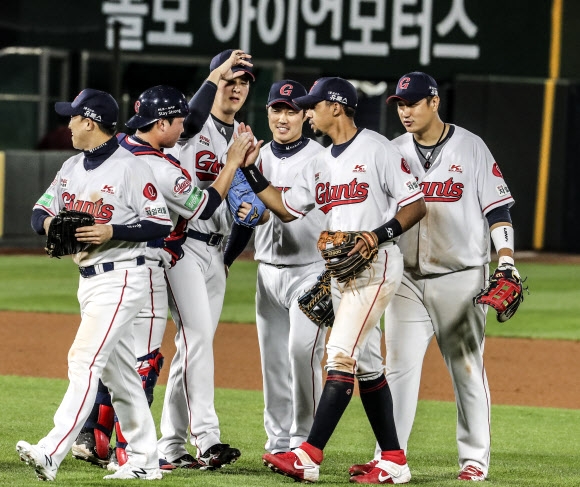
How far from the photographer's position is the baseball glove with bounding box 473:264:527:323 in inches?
202

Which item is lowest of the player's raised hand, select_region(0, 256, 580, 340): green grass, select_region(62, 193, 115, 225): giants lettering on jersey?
select_region(0, 256, 580, 340): green grass

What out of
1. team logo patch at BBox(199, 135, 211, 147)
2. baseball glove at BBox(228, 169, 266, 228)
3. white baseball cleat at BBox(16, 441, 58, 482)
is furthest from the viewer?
team logo patch at BBox(199, 135, 211, 147)

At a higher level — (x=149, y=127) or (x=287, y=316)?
(x=149, y=127)

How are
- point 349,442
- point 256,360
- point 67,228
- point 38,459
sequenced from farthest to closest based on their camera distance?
point 256,360 < point 349,442 < point 67,228 < point 38,459

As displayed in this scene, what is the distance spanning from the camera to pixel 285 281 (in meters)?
5.80

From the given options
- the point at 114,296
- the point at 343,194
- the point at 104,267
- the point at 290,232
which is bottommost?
the point at 114,296

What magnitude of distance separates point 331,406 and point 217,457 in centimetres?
73

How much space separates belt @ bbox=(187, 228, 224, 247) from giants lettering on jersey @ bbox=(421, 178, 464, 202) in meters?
1.07

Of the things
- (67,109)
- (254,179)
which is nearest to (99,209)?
(67,109)

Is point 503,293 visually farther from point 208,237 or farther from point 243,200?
point 208,237

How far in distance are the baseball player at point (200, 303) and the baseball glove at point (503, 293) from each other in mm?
1299

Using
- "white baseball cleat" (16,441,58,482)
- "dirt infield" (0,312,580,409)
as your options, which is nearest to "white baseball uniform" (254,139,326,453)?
"white baseball cleat" (16,441,58,482)

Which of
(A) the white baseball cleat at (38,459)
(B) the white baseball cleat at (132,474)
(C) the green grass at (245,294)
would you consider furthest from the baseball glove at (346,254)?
(C) the green grass at (245,294)

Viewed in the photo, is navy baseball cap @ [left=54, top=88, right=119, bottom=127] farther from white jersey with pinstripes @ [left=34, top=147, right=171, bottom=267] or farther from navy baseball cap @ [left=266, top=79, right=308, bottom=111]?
navy baseball cap @ [left=266, top=79, right=308, bottom=111]
